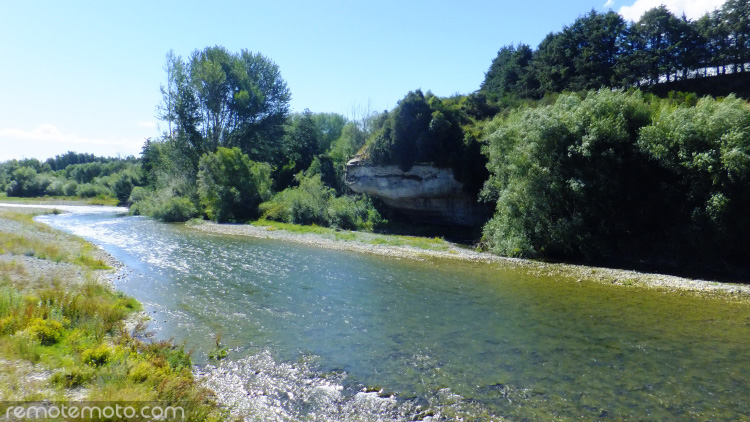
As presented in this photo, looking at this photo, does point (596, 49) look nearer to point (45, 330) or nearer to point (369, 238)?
point (369, 238)

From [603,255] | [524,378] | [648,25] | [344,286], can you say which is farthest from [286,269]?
[648,25]

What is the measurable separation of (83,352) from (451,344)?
29.4ft

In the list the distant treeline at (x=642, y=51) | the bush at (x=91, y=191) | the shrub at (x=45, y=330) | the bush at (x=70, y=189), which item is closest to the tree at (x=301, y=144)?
the distant treeline at (x=642, y=51)

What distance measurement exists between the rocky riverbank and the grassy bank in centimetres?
1837

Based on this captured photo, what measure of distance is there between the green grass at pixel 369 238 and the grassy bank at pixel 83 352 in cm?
2090

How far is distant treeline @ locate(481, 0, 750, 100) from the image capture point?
44.0m

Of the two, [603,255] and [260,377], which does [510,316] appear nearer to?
[260,377]

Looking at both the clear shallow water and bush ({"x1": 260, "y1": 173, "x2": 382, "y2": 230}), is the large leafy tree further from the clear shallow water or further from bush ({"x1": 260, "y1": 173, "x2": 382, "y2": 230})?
the clear shallow water

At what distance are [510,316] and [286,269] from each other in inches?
495

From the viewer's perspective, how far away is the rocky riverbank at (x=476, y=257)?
1917 cm

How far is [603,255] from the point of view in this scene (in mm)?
25203

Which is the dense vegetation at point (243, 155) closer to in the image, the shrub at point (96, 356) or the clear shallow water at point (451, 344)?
the clear shallow water at point (451, 344)

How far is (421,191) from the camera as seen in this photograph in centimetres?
4144

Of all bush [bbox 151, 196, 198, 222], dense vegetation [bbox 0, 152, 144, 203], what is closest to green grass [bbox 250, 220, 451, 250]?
bush [bbox 151, 196, 198, 222]
